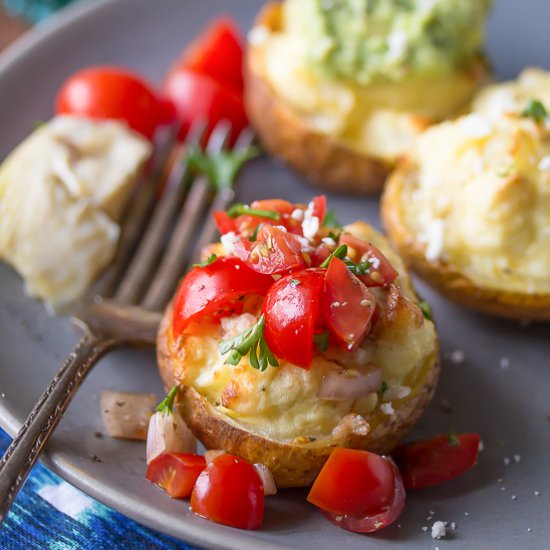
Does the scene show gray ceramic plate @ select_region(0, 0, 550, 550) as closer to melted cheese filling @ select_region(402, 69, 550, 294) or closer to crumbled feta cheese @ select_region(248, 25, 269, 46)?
melted cheese filling @ select_region(402, 69, 550, 294)

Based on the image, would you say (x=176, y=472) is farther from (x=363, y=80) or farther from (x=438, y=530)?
Result: (x=363, y=80)

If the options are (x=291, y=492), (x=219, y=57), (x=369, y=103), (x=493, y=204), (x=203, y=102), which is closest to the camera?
(x=291, y=492)

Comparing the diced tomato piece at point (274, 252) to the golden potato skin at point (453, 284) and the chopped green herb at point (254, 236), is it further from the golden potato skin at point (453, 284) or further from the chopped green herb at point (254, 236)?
the golden potato skin at point (453, 284)

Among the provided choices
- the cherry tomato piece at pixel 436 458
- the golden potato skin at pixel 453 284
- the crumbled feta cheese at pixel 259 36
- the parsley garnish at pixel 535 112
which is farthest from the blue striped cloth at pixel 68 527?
the crumbled feta cheese at pixel 259 36

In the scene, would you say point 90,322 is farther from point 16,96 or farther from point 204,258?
point 16,96

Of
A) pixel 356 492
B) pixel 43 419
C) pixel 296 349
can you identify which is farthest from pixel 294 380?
pixel 43 419

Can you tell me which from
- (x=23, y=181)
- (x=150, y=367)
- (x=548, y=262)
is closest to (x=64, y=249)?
(x=23, y=181)
